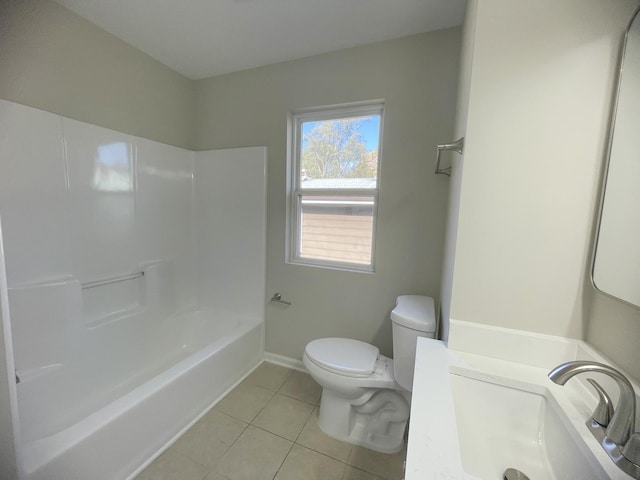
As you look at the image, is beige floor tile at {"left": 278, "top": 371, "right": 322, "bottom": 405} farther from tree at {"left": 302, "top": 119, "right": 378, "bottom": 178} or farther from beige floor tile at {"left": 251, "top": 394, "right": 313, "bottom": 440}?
tree at {"left": 302, "top": 119, "right": 378, "bottom": 178}

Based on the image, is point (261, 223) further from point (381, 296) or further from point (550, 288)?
point (550, 288)

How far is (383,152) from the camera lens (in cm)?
169

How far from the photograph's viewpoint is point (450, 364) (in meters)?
0.87

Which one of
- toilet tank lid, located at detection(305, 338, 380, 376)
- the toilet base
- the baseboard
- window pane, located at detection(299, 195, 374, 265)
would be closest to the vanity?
toilet tank lid, located at detection(305, 338, 380, 376)

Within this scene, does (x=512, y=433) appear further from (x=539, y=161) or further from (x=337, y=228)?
(x=337, y=228)

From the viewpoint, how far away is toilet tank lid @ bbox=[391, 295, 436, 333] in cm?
119

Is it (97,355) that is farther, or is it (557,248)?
(97,355)

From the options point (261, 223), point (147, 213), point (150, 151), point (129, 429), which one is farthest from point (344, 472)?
point (150, 151)

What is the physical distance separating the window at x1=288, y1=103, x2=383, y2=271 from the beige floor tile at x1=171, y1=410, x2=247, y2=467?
3.70ft

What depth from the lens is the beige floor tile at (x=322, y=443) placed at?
136 cm

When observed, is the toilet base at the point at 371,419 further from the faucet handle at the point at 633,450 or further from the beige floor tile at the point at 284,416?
the faucet handle at the point at 633,450

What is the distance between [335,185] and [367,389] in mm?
1348

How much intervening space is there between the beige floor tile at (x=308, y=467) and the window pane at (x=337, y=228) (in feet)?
3.80

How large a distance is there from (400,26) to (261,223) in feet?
5.20
